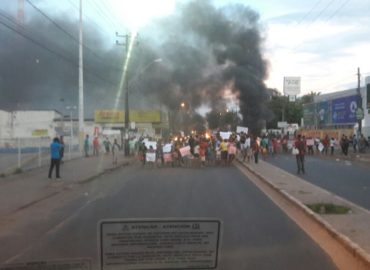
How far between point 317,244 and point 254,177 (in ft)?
52.2

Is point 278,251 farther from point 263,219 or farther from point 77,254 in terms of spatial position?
point 263,219

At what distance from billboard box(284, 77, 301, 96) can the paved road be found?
263 ft

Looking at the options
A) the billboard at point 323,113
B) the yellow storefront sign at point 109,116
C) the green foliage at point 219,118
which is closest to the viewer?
the yellow storefront sign at point 109,116

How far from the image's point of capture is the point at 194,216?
41.5 feet

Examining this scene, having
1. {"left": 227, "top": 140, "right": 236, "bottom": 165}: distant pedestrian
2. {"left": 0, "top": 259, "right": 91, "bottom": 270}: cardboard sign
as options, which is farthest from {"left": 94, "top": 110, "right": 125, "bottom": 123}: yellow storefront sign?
{"left": 0, "top": 259, "right": 91, "bottom": 270}: cardboard sign

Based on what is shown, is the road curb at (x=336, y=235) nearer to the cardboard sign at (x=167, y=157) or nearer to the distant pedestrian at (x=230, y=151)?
the distant pedestrian at (x=230, y=151)

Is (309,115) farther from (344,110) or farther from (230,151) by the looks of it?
(230,151)

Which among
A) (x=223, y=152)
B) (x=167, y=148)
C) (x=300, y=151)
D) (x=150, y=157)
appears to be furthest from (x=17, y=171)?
(x=223, y=152)

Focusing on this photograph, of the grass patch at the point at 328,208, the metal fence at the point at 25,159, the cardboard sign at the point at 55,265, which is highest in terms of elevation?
the cardboard sign at the point at 55,265

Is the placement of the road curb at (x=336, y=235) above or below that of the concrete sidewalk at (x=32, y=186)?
above

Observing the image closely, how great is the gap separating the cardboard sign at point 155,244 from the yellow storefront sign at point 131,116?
273 feet

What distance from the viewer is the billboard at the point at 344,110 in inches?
3123

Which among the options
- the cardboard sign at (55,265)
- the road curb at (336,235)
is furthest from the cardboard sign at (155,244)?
the road curb at (336,235)

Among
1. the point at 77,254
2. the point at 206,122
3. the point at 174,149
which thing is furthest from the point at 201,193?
the point at 206,122
